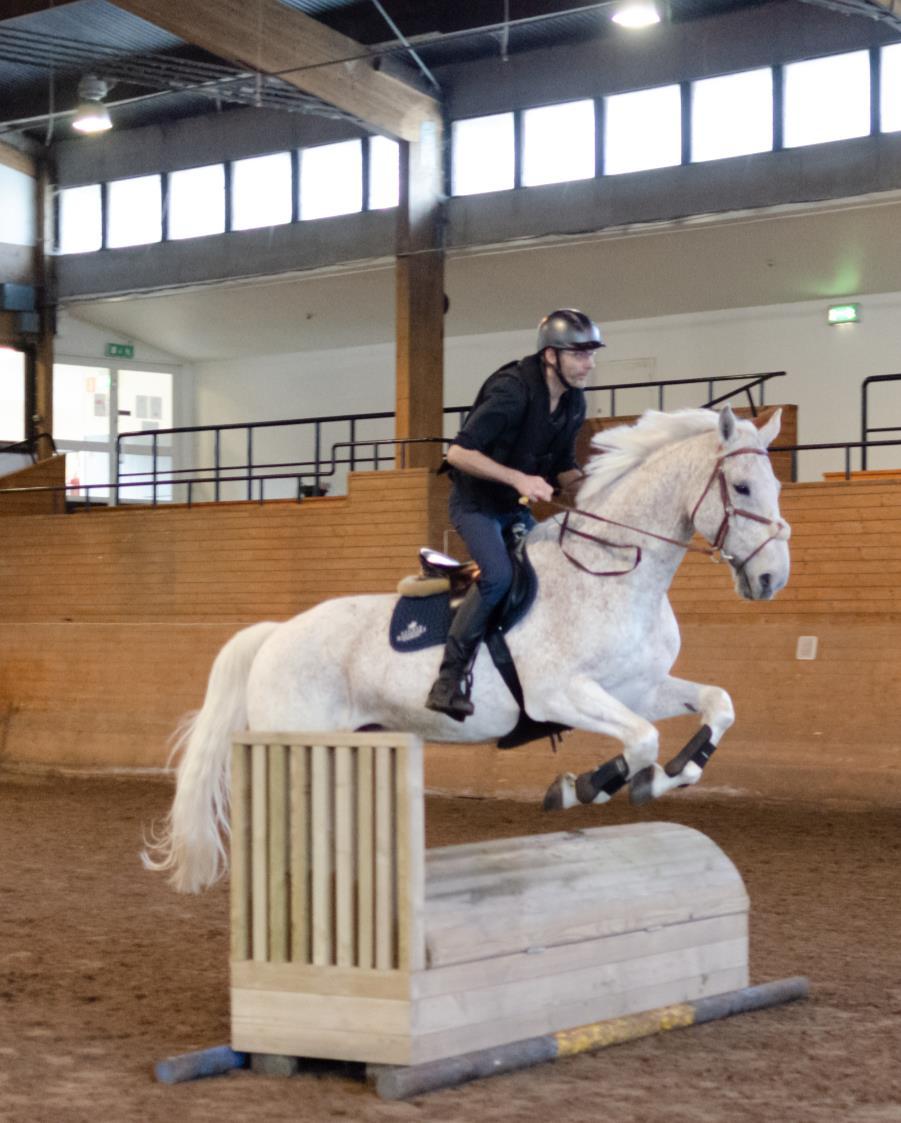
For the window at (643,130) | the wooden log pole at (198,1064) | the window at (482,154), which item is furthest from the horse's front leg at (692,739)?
the window at (482,154)

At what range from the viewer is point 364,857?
3.82 meters

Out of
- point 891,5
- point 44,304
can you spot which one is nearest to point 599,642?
point 891,5

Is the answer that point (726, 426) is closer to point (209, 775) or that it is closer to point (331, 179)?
point (209, 775)

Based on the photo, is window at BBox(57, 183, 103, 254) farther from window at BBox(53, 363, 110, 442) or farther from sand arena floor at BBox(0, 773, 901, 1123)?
sand arena floor at BBox(0, 773, 901, 1123)

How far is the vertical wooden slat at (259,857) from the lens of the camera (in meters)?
3.94

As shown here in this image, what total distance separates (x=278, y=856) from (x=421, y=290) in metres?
13.3

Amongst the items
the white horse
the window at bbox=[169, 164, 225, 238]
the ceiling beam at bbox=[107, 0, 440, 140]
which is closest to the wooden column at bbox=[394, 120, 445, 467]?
the ceiling beam at bbox=[107, 0, 440, 140]

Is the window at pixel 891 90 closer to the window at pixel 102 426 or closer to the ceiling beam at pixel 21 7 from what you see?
the ceiling beam at pixel 21 7

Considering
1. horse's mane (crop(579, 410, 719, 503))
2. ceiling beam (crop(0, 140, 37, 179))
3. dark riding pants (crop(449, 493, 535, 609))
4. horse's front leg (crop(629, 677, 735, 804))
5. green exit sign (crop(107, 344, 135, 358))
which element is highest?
ceiling beam (crop(0, 140, 37, 179))

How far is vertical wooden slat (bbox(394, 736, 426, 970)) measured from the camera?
3.71 m

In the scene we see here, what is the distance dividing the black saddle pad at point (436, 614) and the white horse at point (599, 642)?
3 centimetres

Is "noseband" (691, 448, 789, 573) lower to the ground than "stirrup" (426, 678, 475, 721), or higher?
higher

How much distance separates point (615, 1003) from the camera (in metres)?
4.28

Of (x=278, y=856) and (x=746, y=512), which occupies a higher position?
(x=746, y=512)
